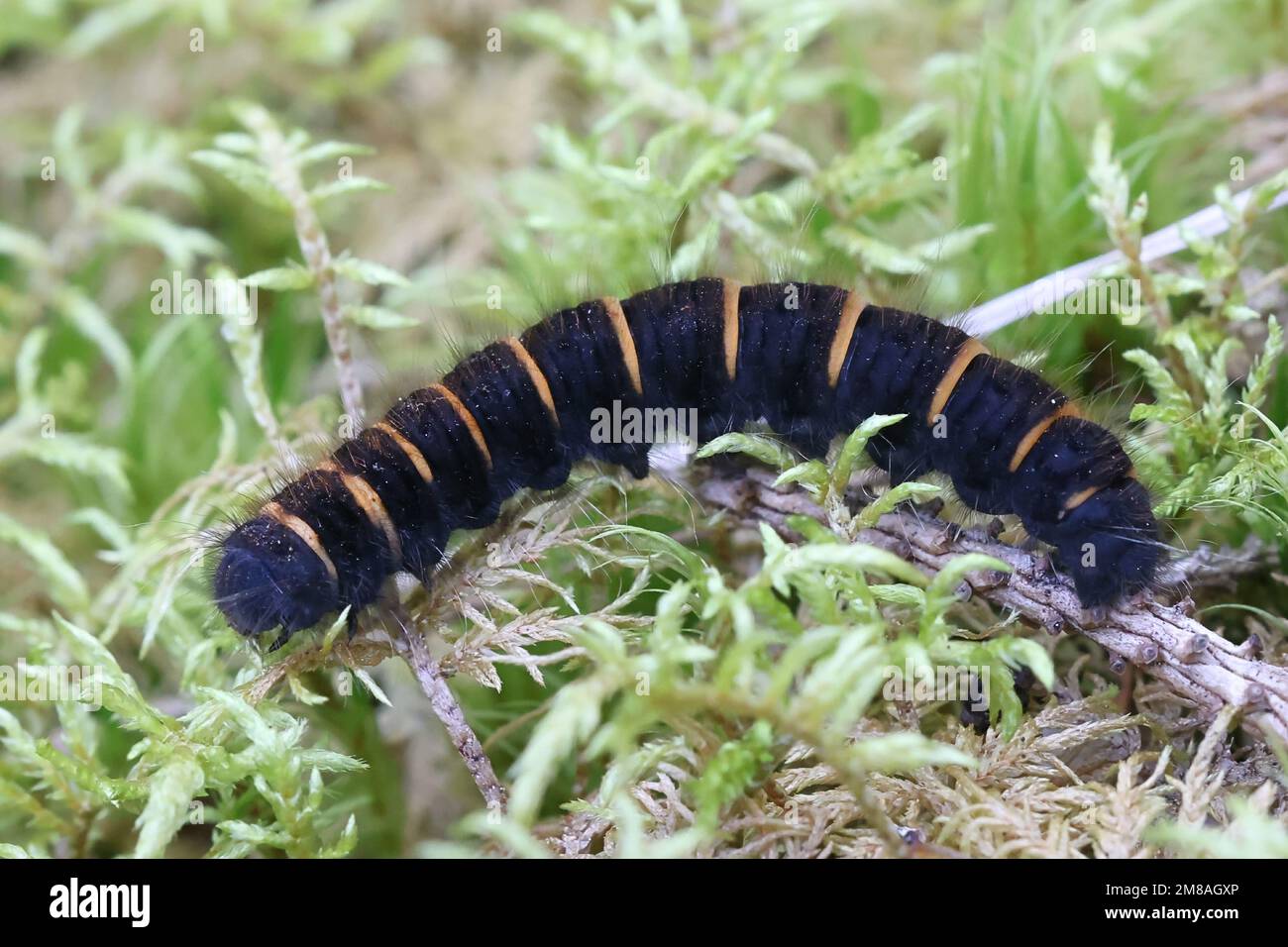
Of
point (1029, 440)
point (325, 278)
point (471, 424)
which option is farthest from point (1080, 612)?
point (325, 278)

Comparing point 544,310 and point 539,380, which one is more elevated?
point 544,310

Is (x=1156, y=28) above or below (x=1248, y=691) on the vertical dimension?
above

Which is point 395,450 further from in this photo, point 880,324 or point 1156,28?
point 1156,28

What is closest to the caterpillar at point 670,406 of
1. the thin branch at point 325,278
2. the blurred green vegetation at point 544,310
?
the blurred green vegetation at point 544,310

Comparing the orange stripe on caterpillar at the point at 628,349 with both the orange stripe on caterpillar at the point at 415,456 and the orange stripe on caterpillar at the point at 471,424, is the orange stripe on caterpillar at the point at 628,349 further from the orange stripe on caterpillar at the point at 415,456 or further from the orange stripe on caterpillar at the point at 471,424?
the orange stripe on caterpillar at the point at 415,456

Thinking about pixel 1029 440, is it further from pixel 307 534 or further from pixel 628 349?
pixel 307 534

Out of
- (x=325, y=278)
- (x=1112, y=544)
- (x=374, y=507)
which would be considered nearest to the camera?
(x=1112, y=544)
